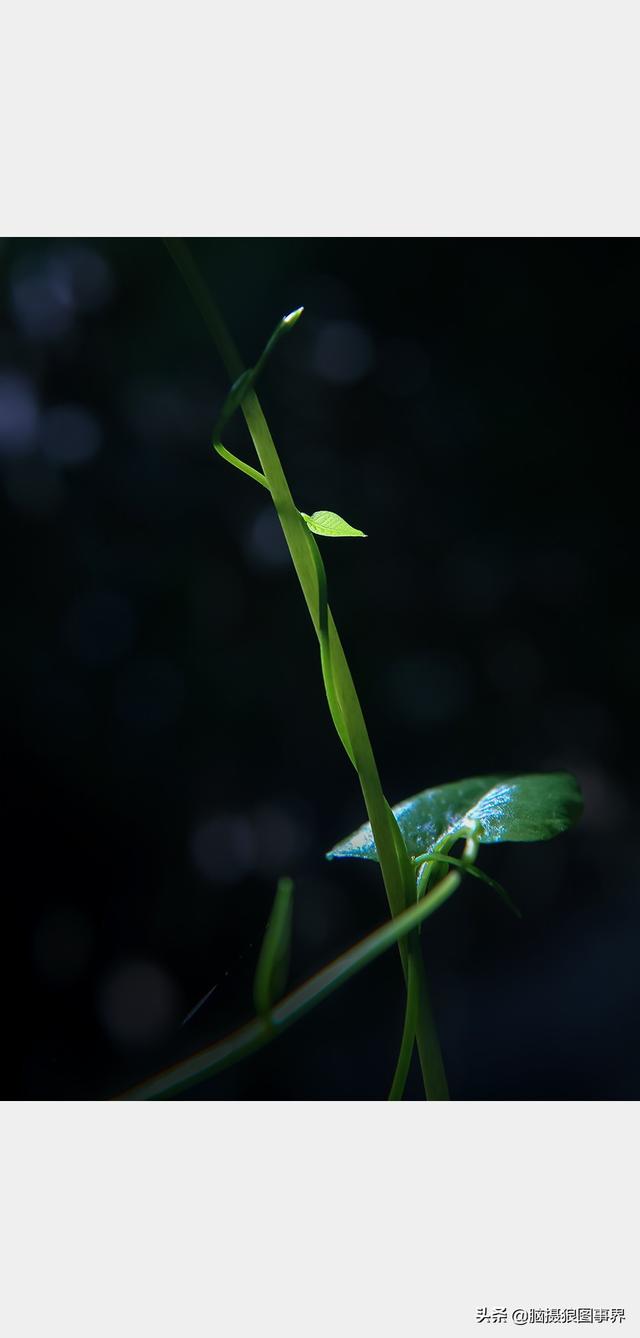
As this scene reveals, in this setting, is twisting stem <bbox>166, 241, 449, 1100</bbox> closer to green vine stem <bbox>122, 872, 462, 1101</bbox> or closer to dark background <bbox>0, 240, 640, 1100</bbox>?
green vine stem <bbox>122, 872, 462, 1101</bbox>

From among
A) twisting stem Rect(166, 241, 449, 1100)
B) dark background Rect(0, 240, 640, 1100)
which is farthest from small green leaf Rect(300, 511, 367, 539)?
dark background Rect(0, 240, 640, 1100)

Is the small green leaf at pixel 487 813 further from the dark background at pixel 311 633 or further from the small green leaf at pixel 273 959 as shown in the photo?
the dark background at pixel 311 633

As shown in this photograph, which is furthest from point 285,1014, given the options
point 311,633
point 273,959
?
point 311,633

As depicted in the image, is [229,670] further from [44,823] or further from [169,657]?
[44,823]

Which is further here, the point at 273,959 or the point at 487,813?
the point at 487,813

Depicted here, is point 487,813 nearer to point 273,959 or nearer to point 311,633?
point 273,959

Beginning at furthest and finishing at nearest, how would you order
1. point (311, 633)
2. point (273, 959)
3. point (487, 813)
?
point (311, 633)
point (487, 813)
point (273, 959)
